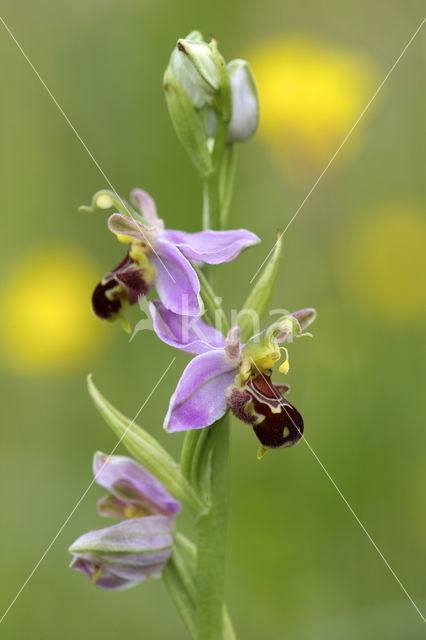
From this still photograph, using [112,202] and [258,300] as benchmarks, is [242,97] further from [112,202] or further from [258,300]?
[258,300]

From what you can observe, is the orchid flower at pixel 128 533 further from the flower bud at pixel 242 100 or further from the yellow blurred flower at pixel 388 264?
the yellow blurred flower at pixel 388 264

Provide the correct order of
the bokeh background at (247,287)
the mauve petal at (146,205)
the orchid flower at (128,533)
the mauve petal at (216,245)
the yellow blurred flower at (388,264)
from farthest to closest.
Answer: the yellow blurred flower at (388,264), the bokeh background at (247,287), the mauve petal at (146,205), the orchid flower at (128,533), the mauve petal at (216,245)

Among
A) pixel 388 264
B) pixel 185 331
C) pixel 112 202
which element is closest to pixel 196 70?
pixel 112 202

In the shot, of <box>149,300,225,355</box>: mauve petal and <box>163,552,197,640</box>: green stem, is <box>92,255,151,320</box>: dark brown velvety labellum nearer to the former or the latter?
<box>149,300,225,355</box>: mauve petal

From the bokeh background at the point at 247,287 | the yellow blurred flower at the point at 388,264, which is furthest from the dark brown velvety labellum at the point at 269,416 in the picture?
the yellow blurred flower at the point at 388,264

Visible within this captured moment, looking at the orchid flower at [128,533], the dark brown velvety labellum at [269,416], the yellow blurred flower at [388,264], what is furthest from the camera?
the yellow blurred flower at [388,264]

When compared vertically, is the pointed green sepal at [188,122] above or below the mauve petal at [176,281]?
above

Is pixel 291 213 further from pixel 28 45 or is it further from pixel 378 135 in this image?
pixel 28 45
